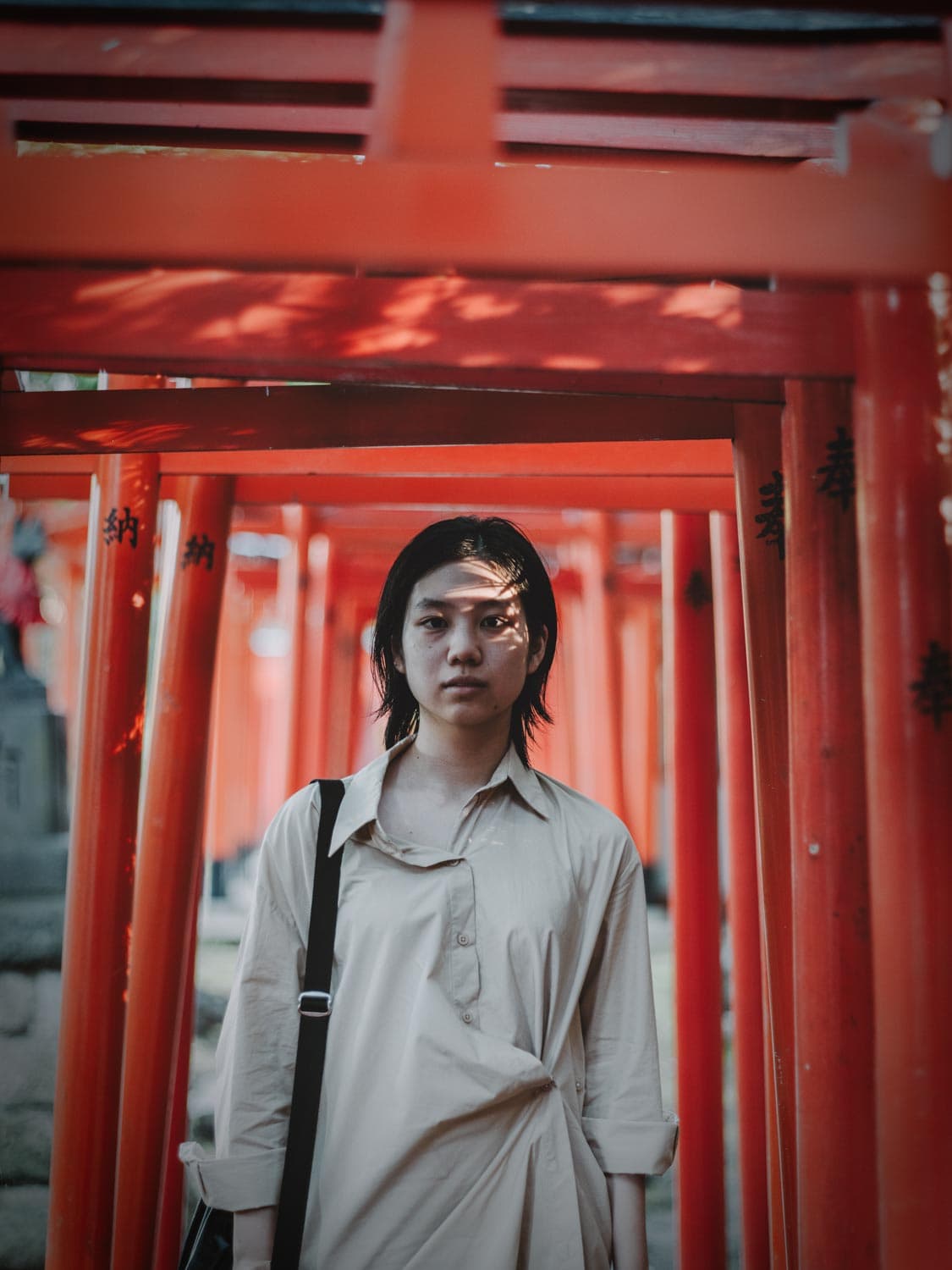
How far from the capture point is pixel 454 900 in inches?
89.0

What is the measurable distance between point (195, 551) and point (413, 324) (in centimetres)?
207

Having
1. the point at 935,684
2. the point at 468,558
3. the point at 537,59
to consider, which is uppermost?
the point at 537,59

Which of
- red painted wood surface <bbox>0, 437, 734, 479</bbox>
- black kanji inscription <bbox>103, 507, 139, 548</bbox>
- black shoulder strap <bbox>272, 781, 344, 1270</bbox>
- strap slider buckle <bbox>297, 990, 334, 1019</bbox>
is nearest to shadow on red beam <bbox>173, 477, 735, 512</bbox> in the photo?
red painted wood surface <bbox>0, 437, 734, 479</bbox>

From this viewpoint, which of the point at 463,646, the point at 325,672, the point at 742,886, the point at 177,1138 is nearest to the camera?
the point at 463,646

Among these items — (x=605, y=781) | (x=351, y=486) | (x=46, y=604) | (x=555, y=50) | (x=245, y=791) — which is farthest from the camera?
(x=245, y=791)

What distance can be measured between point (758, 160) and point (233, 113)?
1.66m

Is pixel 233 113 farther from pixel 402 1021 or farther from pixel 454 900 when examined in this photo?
pixel 402 1021

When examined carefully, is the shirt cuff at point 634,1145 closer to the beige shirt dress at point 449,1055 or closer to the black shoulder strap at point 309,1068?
the beige shirt dress at point 449,1055

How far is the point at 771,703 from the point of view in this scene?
9.27 ft

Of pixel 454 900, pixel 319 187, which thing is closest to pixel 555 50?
pixel 319 187

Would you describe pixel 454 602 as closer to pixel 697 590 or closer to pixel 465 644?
pixel 465 644

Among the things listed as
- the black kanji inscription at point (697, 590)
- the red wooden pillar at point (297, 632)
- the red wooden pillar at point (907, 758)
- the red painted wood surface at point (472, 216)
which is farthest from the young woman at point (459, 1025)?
the red wooden pillar at point (297, 632)

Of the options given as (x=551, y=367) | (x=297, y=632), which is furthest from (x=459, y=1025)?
(x=297, y=632)

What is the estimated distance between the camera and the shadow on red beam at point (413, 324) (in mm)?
2215
